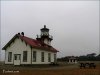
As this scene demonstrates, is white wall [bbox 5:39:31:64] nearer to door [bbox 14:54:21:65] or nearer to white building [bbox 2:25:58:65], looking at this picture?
white building [bbox 2:25:58:65]

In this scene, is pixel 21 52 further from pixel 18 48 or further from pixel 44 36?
pixel 44 36

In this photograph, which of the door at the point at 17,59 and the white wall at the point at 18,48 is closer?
the white wall at the point at 18,48

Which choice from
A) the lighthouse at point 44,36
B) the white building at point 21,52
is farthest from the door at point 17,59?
the lighthouse at point 44,36

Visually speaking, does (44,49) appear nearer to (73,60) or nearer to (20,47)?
(20,47)

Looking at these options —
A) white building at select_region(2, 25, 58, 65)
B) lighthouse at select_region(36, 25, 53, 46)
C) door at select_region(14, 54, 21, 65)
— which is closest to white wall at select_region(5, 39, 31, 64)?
white building at select_region(2, 25, 58, 65)

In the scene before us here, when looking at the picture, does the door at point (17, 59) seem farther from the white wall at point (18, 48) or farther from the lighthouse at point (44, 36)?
the lighthouse at point (44, 36)

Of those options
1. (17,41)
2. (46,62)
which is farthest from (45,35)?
(17,41)

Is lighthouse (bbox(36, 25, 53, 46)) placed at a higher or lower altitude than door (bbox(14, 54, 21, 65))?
higher

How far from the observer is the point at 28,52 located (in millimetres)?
31891

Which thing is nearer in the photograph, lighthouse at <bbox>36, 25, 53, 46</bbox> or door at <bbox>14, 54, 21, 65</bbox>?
door at <bbox>14, 54, 21, 65</bbox>

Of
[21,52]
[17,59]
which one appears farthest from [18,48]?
[17,59]

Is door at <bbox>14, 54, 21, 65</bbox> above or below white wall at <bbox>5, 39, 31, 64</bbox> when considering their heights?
below

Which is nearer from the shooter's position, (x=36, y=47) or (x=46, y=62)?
(x=36, y=47)

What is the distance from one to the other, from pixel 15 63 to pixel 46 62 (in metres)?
6.12
